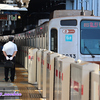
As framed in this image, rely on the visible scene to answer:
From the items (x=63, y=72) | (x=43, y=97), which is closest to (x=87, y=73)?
(x=63, y=72)

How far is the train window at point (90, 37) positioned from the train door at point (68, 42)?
0.24 metres

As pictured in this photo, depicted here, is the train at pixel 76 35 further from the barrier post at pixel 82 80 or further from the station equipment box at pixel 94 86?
the station equipment box at pixel 94 86

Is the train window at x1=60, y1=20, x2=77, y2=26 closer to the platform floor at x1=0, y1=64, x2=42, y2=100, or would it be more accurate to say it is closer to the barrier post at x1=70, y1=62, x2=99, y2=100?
the platform floor at x1=0, y1=64, x2=42, y2=100

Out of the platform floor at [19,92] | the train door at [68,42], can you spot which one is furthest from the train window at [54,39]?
the platform floor at [19,92]

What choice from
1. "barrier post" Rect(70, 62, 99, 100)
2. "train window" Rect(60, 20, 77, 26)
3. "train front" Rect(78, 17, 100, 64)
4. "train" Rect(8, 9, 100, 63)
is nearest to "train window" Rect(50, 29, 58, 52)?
"train" Rect(8, 9, 100, 63)

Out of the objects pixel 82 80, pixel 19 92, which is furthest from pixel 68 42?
pixel 82 80

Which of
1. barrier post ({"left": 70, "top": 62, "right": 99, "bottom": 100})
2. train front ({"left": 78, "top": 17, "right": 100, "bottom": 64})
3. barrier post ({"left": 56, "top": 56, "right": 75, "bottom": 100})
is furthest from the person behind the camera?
train front ({"left": 78, "top": 17, "right": 100, "bottom": 64})

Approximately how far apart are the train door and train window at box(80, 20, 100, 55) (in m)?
0.24

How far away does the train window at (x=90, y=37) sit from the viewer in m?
11.3

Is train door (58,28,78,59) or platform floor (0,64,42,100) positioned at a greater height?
train door (58,28,78,59)

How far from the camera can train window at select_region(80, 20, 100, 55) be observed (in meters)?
11.3

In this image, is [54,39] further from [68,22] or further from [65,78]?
[65,78]

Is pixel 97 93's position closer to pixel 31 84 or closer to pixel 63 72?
pixel 63 72

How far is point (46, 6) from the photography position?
35.7m
